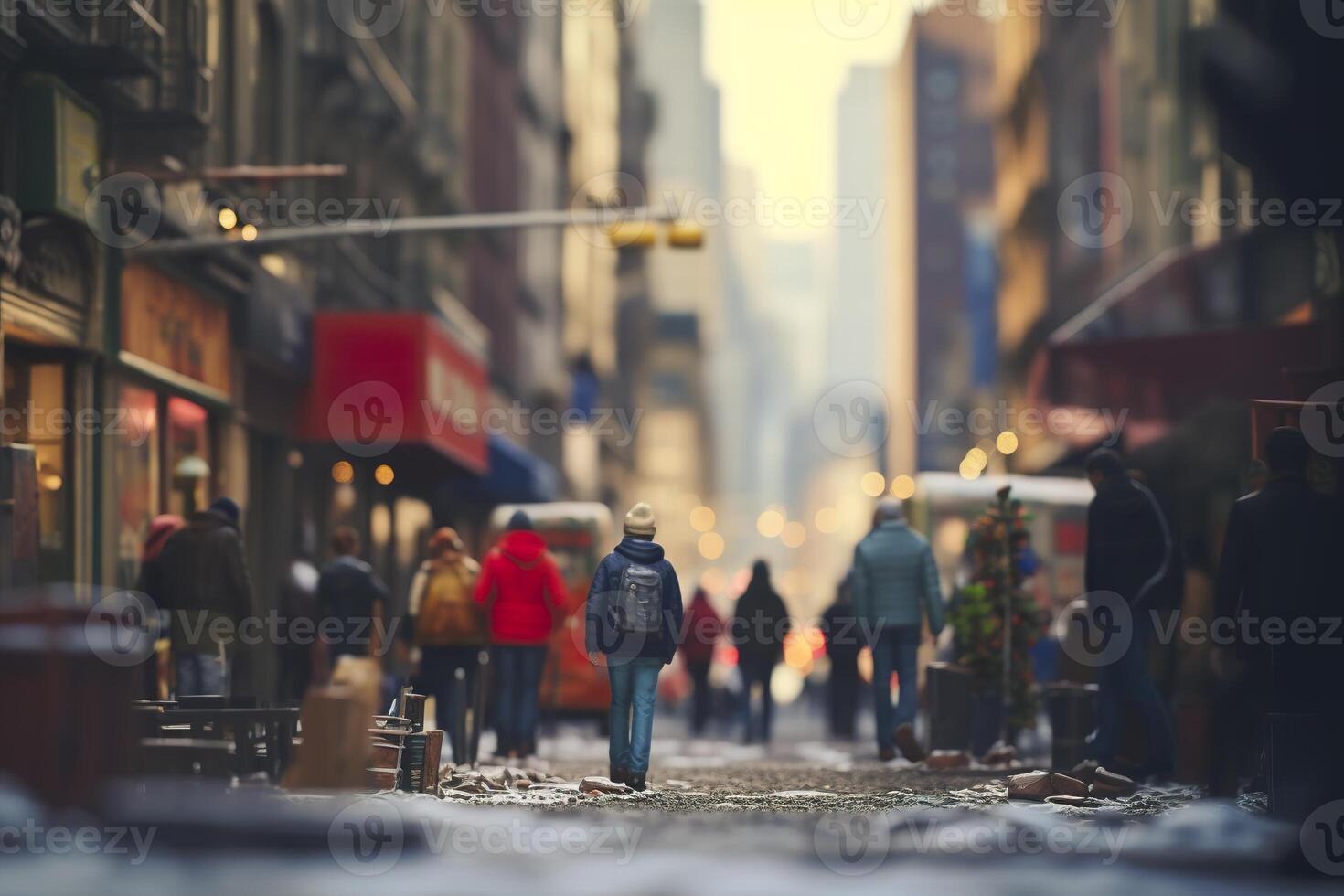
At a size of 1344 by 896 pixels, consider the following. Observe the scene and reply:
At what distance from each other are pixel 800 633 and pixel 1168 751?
3051 cm

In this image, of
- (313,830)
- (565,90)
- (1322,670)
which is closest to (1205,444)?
(1322,670)

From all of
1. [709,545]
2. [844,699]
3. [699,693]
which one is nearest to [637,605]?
[844,699]

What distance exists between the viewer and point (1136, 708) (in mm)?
14180

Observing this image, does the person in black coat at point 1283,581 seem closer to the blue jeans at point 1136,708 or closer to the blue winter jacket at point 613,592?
the blue jeans at point 1136,708

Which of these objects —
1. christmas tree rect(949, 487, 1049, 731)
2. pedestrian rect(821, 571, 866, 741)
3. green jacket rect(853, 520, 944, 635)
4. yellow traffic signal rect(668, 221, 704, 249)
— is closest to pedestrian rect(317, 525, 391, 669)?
green jacket rect(853, 520, 944, 635)

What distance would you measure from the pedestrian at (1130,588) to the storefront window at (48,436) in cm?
798

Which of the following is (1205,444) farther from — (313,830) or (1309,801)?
(313,830)

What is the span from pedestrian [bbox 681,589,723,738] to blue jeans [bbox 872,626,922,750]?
8.23 meters

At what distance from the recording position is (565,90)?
69.1 metres

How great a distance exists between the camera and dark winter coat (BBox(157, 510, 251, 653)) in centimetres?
1491

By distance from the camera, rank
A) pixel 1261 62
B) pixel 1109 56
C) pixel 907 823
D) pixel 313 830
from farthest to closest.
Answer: pixel 1109 56
pixel 1261 62
pixel 907 823
pixel 313 830

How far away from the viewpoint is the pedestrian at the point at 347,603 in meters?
17.3

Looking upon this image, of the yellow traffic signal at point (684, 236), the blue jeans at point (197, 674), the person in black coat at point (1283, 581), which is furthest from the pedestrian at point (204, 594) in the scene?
the yellow traffic signal at point (684, 236)

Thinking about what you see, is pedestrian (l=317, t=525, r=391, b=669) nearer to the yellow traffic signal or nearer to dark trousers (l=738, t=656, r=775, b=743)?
dark trousers (l=738, t=656, r=775, b=743)
